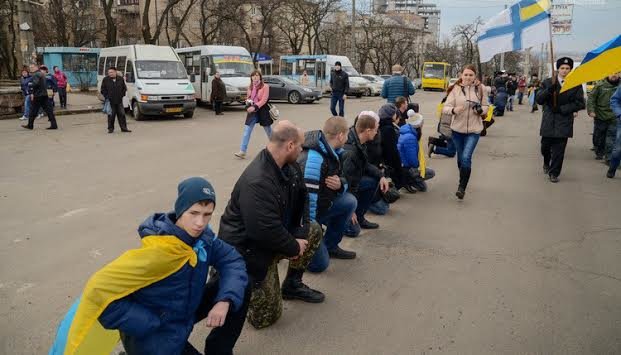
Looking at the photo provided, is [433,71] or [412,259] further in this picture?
[433,71]

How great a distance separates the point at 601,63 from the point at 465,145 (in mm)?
3259

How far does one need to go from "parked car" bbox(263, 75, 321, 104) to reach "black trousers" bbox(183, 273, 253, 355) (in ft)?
74.8

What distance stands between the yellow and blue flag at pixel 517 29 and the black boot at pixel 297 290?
16.2 ft

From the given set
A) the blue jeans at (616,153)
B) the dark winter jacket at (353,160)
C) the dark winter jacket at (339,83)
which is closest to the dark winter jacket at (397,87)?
the blue jeans at (616,153)

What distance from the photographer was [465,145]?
6.84 meters

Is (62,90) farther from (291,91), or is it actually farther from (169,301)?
(169,301)

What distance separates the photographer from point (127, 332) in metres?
2.38

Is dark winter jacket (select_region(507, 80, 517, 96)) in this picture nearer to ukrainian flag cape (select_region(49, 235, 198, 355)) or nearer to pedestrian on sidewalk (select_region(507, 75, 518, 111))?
pedestrian on sidewalk (select_region(507, 75, 518, 111))

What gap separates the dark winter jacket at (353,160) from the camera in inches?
188

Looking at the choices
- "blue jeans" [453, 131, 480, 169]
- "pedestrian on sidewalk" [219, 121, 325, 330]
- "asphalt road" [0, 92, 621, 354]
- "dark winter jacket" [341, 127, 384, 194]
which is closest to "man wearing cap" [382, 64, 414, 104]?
"asphalt road" [0, 92, 621, 354]

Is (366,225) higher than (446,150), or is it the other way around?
(446,150)

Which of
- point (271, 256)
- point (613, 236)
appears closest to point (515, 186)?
point (613, 236)

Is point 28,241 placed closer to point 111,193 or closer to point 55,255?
point 55,255

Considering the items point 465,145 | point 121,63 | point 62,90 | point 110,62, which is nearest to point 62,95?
point 62,90
